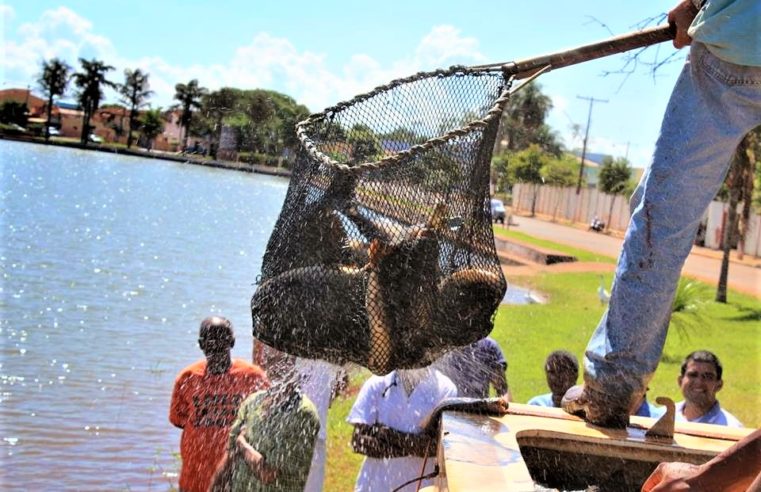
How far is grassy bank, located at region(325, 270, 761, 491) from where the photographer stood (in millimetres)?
10109

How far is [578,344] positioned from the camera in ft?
51.4

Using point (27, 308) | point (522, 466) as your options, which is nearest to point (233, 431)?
point (522, 466)

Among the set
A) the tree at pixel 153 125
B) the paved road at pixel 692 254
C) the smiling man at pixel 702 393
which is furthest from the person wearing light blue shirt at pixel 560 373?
the tree at pixel 153 125

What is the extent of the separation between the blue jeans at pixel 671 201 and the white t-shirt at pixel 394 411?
1.55 meters

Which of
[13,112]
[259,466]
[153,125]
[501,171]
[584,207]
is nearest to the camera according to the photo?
[259,466]

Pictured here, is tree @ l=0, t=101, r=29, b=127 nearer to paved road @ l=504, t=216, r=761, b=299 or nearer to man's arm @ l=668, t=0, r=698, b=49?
paved road @ l=504, t=216, r=761, b=299

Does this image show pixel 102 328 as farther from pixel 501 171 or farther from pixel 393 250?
pixel 393 250

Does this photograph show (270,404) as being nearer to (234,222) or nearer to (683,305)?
(683,305)

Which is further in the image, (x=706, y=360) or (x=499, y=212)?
(x=499, y=212)

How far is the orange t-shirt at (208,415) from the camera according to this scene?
19.7ft

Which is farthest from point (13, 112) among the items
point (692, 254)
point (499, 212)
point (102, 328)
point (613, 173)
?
point (102, 328)

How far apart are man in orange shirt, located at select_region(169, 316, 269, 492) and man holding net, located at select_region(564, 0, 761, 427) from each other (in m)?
2.95

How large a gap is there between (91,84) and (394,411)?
109 meters

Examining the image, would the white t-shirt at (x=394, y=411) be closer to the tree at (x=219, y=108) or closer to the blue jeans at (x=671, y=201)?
the blue jeans at (x=671, y=201)
